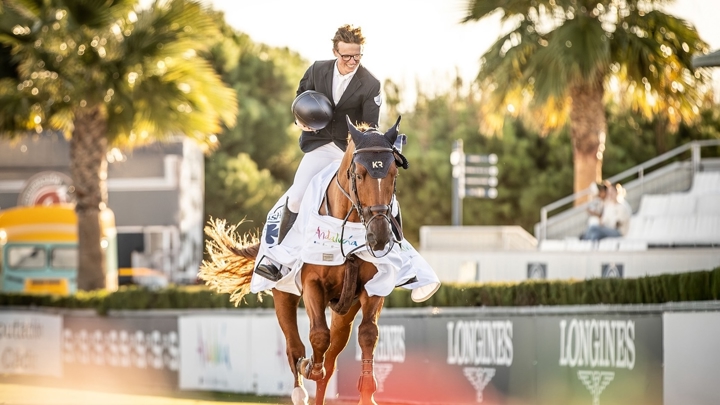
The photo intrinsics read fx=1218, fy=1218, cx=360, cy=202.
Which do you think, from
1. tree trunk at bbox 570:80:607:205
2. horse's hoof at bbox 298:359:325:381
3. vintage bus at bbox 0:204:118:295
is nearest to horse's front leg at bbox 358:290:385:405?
horse's hoof at bbox 298:359:325:381

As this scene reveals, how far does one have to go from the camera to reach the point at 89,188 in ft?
77.3

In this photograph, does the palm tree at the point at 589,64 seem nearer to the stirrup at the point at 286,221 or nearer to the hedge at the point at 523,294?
the hedge at the point at 523,294

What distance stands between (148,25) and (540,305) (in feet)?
36.8

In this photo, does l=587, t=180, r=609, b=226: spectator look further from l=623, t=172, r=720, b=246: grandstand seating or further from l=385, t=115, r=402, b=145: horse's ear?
l=385, t=115, r=402, b=145: horse's ear

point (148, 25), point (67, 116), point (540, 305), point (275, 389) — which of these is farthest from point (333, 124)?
point (67, 116)

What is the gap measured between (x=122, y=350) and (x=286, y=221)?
11356 mm

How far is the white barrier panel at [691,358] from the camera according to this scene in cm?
1075

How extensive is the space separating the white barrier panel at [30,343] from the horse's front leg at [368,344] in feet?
45.4

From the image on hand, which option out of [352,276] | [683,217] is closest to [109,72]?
[683,217]

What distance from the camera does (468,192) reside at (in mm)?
29469

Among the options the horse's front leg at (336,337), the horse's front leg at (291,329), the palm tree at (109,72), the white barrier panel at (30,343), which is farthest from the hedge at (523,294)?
the palm tree at (109,72)

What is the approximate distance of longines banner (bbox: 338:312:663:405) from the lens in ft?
38.5

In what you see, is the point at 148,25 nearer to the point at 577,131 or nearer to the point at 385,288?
the point at 577,131

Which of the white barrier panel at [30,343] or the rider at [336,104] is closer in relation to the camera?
the rider at [336,104]
